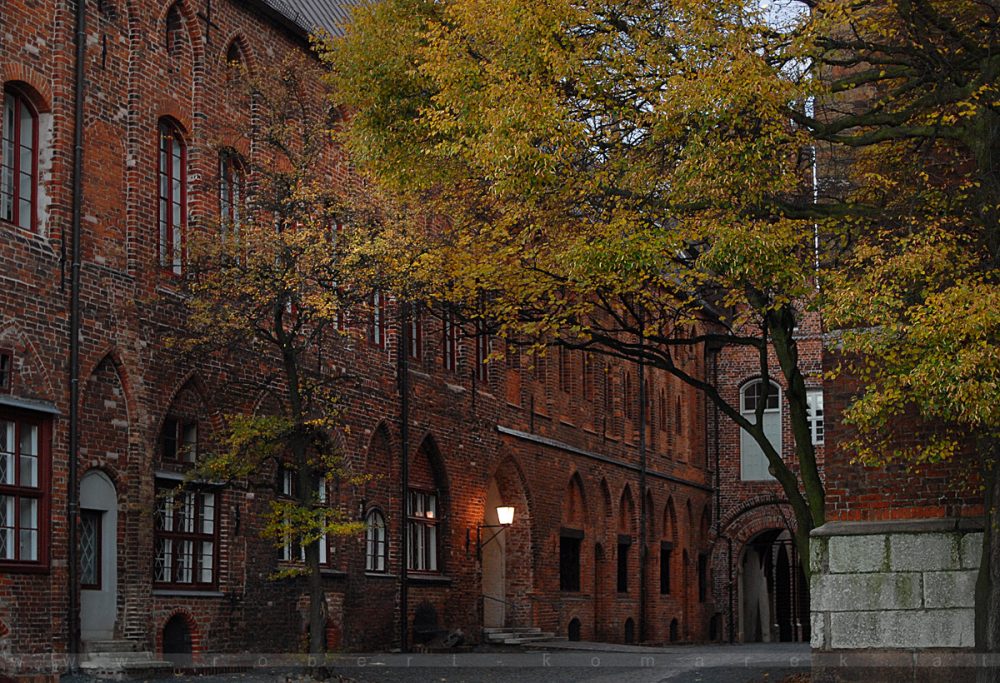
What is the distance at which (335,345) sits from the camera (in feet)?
79.6

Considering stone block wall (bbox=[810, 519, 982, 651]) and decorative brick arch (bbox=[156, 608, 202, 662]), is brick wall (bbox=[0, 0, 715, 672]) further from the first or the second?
stone block wall (bbox=[810, 519, 982, 651])

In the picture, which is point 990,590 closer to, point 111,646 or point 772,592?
point 111,646

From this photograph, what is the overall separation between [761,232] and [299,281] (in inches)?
248

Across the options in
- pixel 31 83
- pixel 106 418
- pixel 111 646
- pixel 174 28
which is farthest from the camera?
pixel 174 28

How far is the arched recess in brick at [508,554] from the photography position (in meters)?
31.8

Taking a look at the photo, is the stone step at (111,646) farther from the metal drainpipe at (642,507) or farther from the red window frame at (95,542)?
the metal drainpipe at (642,507)

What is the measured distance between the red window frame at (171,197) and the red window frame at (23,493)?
3.44 m

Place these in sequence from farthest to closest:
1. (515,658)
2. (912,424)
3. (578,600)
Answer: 1. (578,600)
2. (515,658)
3. (912,424)

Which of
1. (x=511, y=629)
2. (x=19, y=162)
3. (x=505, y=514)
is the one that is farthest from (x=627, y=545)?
(x=19, y=162)

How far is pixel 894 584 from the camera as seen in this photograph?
14914 mm

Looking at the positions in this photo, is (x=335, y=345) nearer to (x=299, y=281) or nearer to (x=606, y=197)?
(x=299, y=281)

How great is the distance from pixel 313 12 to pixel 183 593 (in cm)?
1015

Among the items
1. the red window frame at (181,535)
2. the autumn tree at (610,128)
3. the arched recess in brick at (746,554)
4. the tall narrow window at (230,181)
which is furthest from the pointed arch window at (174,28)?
the arched recess in brick at (746,554)

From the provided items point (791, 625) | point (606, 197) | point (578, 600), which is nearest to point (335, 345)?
point (606, 197)
